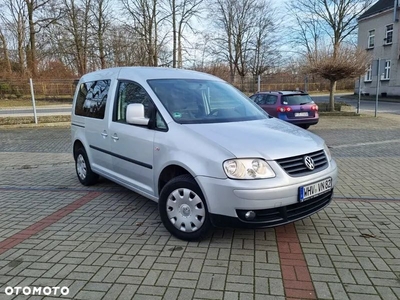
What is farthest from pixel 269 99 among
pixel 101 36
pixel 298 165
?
pixel 101 36

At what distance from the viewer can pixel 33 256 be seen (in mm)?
3252

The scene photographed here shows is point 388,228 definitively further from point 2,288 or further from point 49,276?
point 2,288

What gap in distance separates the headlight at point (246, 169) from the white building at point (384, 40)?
3123 cm

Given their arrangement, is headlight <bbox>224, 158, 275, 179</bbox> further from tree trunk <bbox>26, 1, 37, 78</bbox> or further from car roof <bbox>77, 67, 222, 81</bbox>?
tree trunk <bbox>26, 1, 37, 78</bbox>

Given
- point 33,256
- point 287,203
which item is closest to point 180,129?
point 287,203

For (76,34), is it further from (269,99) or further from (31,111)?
(269,99)

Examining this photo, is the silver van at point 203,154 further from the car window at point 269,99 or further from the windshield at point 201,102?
the car window at point 269,99

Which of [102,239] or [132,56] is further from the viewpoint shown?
[132,56]

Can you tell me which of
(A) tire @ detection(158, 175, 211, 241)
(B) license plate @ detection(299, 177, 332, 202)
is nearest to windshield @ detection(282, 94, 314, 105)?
(B) license plate @ detection(299, 177, 332, 202)

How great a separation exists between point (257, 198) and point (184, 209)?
87cm

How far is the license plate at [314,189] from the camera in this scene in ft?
10.3

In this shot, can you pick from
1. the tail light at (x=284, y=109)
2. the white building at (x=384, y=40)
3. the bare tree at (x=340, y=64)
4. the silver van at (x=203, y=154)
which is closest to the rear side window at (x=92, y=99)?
the silver van at (x=203, y=154)

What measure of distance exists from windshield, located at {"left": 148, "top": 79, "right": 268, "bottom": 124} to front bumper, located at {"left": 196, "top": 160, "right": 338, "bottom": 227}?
95cm

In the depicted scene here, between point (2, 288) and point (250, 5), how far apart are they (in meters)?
41.4
